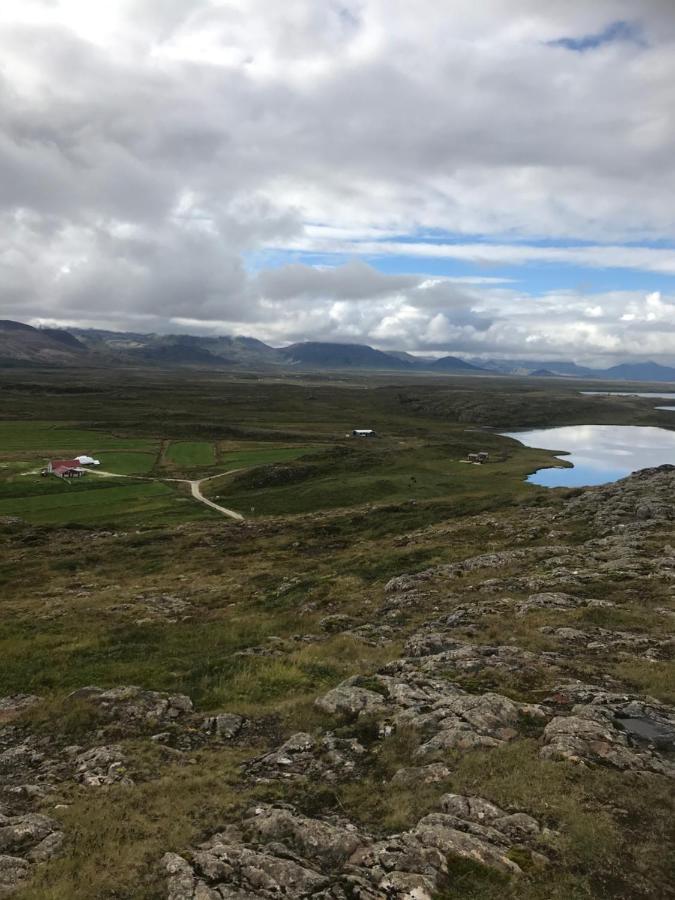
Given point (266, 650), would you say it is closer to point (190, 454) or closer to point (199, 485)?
point (199, 485)

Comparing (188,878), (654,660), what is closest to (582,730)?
(654,660)

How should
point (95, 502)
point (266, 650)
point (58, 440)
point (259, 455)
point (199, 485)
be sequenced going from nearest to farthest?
point (266, 650)
point (95, 502)
point (199, 485)
point (259, 455)
point (58, 440)

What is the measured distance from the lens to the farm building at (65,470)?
337 ft

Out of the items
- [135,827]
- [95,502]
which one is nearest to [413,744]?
[135,827]

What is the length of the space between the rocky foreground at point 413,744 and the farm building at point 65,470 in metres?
86.3

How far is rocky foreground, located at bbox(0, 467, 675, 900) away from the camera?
11836mm

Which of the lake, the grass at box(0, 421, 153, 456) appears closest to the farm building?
the grass at box(0, 421, 153, 456)

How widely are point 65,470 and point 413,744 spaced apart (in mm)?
102837

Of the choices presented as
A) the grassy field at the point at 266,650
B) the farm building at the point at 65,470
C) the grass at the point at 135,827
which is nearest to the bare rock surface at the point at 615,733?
the grassy field at the point at 266,650

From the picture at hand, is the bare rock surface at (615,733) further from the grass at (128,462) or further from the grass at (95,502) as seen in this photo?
the grass at (128,462)

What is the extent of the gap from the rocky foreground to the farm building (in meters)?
86.3

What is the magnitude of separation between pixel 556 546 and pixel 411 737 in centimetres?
3117

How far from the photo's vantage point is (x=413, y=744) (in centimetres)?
1761

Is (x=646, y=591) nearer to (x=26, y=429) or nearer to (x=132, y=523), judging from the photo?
(x=132, y=523)
